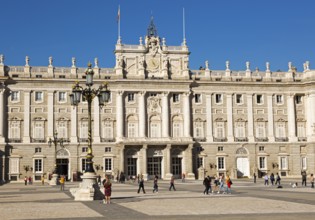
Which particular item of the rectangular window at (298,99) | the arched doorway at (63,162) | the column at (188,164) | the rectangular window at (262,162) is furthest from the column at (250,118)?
the arched doorway at (63,162)

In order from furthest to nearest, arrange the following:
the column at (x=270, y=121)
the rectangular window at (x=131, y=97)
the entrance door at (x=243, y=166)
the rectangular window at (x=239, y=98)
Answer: the rectangular window at (x=239, y=98) → the column at (x=270, y=121) → the entrance door at (x=243, y=166) → the rectangular window at (x=131, y=97)

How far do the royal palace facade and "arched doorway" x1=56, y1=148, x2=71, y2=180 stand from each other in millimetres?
140

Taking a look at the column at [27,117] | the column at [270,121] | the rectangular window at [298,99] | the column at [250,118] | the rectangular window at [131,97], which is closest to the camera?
the column at [27,117]

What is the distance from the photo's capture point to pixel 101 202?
101 ft

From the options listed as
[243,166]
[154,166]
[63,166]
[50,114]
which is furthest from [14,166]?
[243,166]

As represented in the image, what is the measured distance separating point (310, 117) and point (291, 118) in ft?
9.20

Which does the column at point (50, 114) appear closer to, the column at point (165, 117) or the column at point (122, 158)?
the column at point (122, 158)

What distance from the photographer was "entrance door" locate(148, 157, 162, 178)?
242 feet

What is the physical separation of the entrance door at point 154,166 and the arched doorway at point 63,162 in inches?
449

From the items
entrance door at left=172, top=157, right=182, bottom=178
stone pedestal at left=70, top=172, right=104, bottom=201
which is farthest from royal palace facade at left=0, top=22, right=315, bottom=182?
stone pedestal at left=70, top=172, right=104, bottom=201

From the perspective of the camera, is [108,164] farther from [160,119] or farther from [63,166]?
[160,119]

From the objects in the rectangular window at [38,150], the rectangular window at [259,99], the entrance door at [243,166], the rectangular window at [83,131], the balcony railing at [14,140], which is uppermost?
the rectangular window at [259,99]

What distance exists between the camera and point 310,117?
A: 257 feet

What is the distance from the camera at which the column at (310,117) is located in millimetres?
77875
